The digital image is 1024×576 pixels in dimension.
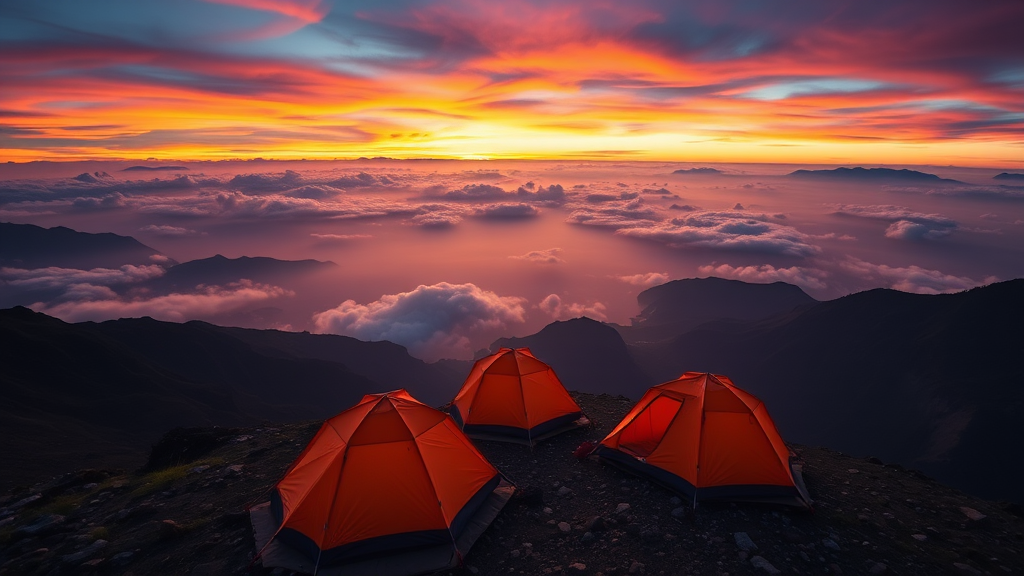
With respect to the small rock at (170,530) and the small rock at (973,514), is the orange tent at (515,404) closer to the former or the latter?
the small rock at (170,530)

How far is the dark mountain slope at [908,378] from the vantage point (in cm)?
7025

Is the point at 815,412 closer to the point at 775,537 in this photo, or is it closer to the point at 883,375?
the point at 883,375

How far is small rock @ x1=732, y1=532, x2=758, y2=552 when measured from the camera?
9.69m

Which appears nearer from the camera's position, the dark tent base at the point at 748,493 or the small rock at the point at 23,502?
the dark tent base at the point at 748,493

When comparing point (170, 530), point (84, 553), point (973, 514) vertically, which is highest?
point (170, 530)

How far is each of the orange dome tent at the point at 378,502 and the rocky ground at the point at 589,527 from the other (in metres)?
0.62

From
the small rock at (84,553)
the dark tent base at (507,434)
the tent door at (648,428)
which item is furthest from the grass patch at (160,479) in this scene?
the tent door at (648,428)

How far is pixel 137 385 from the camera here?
84375mm

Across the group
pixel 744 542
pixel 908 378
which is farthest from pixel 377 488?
pixel 908 378

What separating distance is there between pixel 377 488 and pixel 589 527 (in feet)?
16.8

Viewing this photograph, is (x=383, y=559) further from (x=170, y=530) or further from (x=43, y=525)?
(x=43, y=525)

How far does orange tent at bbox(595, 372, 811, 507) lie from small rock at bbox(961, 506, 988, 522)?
3.90m

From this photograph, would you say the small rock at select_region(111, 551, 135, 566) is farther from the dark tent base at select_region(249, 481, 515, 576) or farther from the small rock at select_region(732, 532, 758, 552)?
the small rock at select_region(732, 532, 758, 552)

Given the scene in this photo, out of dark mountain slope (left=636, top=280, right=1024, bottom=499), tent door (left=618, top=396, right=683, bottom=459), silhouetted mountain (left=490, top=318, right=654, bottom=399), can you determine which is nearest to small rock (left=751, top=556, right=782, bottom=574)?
tent door (left=618, top=396, right=683, bottom=459)
